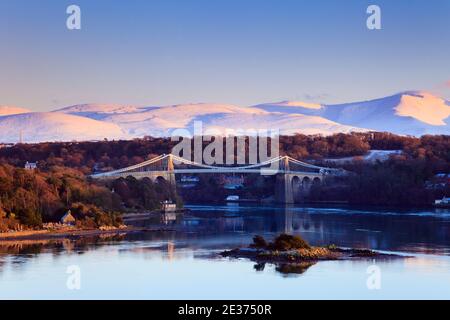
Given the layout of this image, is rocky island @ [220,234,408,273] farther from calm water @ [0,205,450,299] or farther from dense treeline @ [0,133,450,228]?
dense treeline @ [0,133,450,228]

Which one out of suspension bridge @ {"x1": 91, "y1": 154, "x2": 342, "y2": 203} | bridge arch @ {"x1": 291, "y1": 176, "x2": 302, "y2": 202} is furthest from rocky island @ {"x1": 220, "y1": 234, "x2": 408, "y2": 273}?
bridge arch @ {"x1": 291, "y1": 176, "x2": 302, "y2": 202}

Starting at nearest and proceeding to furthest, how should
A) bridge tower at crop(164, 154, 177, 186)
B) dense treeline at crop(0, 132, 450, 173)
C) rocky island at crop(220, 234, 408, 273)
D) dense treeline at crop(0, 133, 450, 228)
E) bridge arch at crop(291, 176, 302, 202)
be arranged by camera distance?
rocky island at crop(220, 234, 408, 273)
dense treeline at crop(0, 133, 450, 228)
bridge tower at crop(164, 154, 177, 186)
bridge arch at crop(291, 176, 302, 202)
dense treeline at crop(0, 132, 450, 173)

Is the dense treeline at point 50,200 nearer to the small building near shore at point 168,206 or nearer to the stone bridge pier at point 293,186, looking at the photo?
the small building near shore at point 168,206

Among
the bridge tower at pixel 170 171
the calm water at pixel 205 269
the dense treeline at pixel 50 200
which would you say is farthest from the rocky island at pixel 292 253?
the bridge tower at pixel 170 171

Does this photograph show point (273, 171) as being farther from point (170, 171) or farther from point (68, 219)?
point (68, 219)

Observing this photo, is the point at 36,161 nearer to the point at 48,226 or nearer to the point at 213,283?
the point at 48,226
